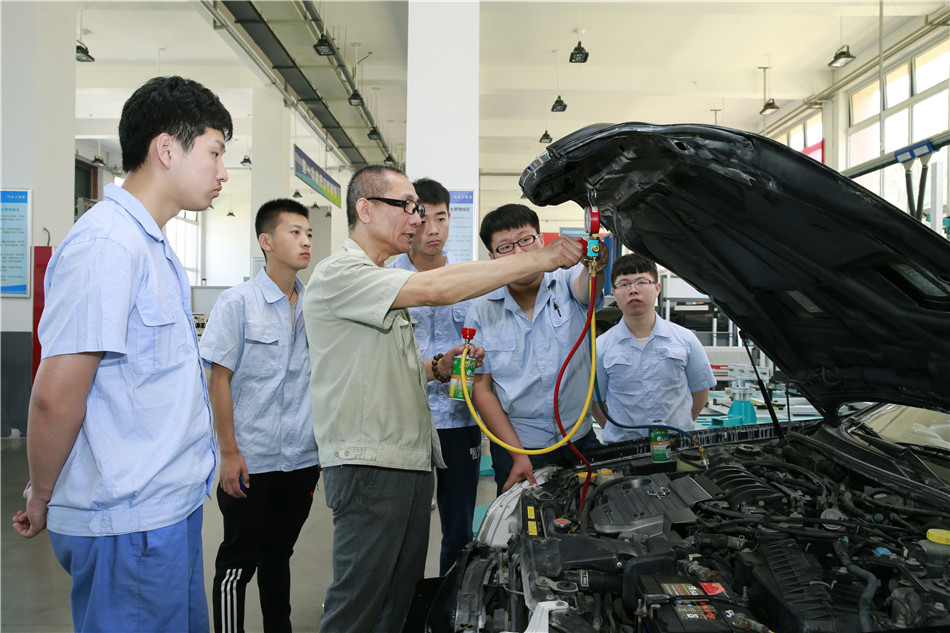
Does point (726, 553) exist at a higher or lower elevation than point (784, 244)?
lower

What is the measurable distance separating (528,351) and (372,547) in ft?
3.26

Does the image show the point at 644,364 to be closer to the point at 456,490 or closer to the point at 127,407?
the point at 456,490

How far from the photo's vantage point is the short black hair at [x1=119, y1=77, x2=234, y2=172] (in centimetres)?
131

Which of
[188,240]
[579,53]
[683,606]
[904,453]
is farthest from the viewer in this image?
[188,240]

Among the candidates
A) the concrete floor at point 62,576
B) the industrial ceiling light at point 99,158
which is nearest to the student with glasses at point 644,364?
the concrete floor at point 62,576

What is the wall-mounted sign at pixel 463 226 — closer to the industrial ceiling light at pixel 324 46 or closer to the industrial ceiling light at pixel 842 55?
the industrial ceiling light at pixel 324 46

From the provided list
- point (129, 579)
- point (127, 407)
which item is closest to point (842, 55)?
point (127, 407)

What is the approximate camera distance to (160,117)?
4.30ft

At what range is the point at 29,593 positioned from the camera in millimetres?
2750

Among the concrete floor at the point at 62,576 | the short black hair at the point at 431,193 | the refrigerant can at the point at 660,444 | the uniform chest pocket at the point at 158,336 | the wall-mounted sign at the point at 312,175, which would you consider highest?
the wall-mounted sign at the point at 312,175

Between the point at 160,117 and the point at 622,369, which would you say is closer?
the point at 160,117

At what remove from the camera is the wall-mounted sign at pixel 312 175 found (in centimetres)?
751

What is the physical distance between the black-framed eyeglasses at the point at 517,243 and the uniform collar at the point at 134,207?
1.24 metres

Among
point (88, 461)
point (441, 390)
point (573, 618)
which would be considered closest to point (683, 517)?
point (573, 618)
